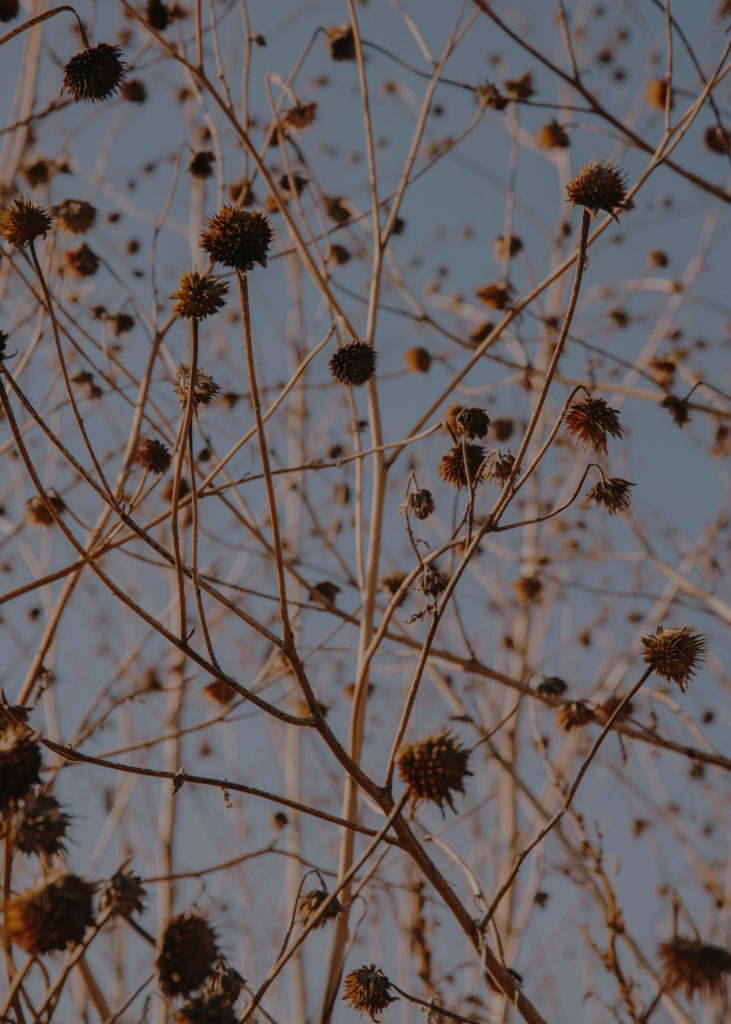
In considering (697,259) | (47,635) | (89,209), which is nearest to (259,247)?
(47,635)

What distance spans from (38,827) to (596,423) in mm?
1613

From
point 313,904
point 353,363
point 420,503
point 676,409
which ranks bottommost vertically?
point 313,904

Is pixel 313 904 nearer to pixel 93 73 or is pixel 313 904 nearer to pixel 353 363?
pixel 353 363

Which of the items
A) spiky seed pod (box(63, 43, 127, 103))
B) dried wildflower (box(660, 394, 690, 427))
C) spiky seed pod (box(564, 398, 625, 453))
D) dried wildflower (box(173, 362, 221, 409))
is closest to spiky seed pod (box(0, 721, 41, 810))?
dried wildflower (box(173, 362, 221, 409))

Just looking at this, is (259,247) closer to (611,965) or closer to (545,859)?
(611,965)

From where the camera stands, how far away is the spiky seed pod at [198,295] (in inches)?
79.9

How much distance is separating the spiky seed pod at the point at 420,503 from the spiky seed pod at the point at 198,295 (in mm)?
716

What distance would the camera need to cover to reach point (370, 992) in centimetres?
193

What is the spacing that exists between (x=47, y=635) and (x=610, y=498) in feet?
5.33

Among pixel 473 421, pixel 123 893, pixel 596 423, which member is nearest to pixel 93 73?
pixel 473 421

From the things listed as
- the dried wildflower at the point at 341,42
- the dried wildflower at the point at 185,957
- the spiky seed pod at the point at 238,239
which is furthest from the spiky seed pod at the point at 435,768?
the dried wildflower at the point at 341,42

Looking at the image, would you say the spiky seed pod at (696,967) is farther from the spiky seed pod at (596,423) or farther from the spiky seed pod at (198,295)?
the spiky seed pod at (198,295)

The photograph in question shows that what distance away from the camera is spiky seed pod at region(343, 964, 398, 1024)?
1.93 m

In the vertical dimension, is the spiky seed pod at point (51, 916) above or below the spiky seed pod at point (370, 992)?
below
